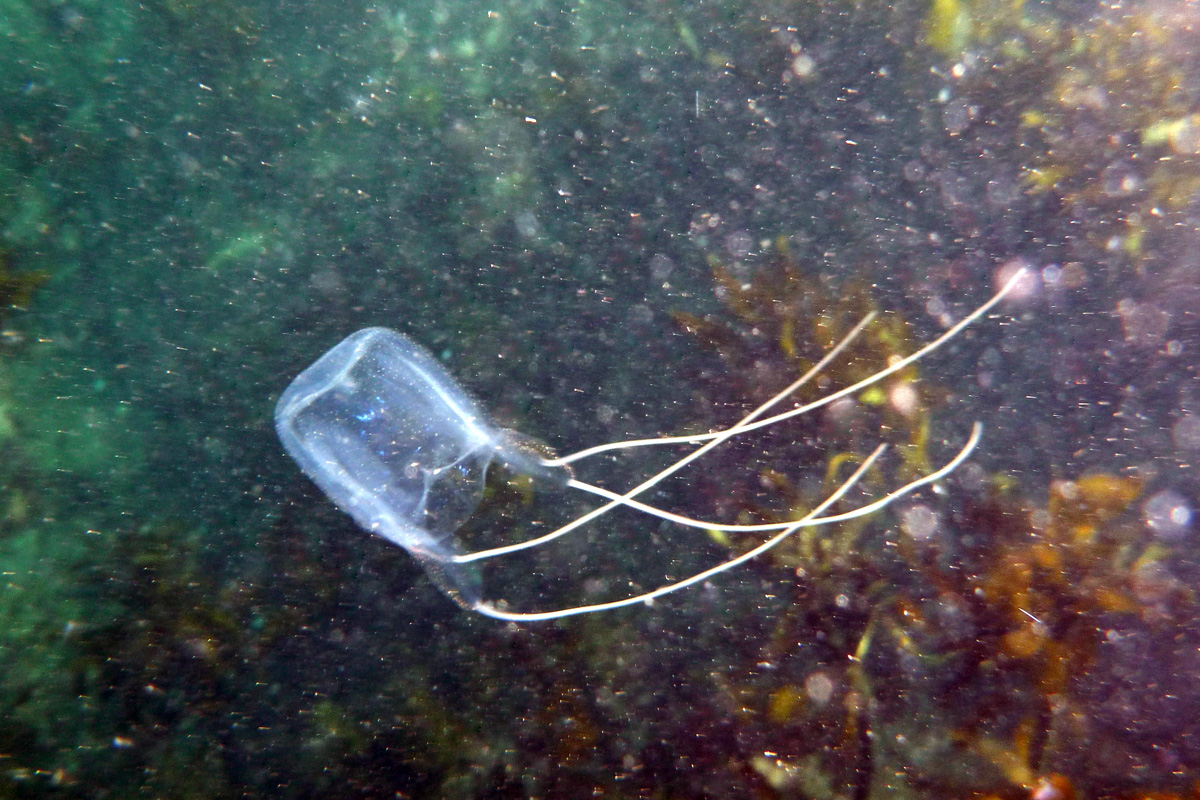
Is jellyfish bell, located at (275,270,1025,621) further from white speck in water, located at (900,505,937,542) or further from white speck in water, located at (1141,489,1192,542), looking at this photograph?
white speck in water, located at (1141,489,1192,542)

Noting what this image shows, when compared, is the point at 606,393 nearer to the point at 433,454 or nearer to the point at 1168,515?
the point at 433,454

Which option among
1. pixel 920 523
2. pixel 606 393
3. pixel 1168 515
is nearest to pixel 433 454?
pixel 606 393

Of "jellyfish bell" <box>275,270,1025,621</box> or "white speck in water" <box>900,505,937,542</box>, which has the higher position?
"white speck in water" <box>900,505,937,542</box>

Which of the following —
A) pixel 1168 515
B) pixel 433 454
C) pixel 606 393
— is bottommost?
pixel 433 454

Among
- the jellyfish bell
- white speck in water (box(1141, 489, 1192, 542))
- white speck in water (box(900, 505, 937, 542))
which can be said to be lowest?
the jellyfish bell

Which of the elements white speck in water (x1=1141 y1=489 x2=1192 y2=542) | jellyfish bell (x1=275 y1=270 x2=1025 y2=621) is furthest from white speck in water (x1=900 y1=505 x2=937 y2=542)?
white speck in water (x1=1141 y1=489 x2=1192 y2=542)

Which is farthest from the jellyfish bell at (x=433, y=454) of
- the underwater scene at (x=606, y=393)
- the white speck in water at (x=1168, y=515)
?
the white speck in water at (x=1168, y=515)

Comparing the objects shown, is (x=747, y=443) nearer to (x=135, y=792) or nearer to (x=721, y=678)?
(x=721, y=678)

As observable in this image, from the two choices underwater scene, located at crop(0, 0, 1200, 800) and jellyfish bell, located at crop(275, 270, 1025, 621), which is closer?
jellyfish bell, located at crop(275, 270, 1025, 621)

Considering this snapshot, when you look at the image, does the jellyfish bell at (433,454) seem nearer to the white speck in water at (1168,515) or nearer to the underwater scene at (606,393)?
the underwater scene at (606,393)
